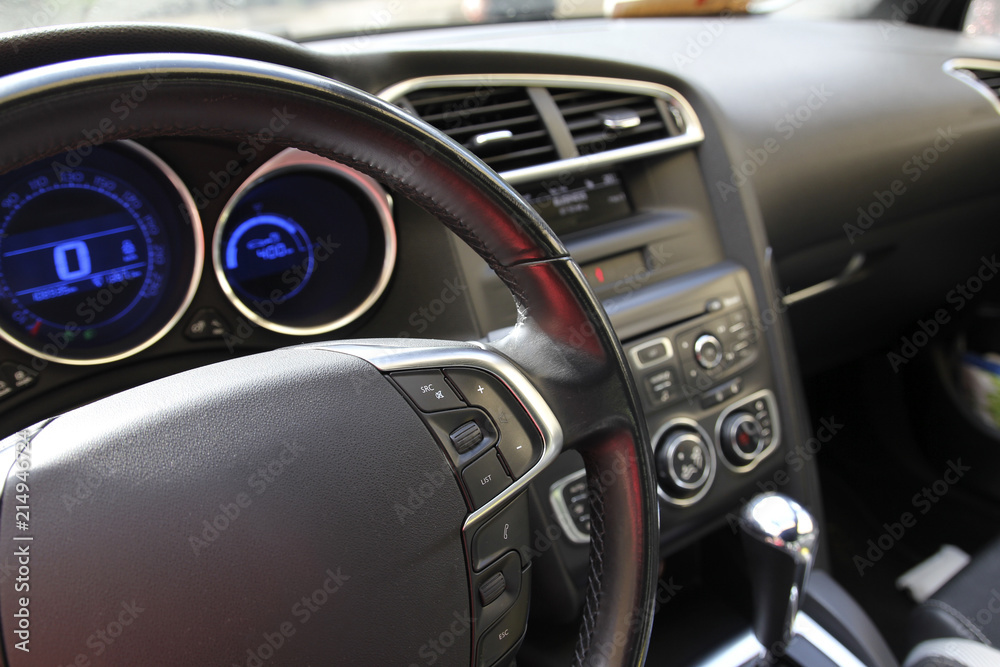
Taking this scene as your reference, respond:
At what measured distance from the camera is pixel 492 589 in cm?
66

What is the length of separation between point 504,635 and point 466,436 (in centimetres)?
19

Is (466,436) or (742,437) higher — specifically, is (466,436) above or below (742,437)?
above

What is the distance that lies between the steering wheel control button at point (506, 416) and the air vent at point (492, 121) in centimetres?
51

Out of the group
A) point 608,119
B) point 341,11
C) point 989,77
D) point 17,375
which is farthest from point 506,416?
point 989,77

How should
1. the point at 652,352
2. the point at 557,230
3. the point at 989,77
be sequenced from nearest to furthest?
the point at 652,352, the point at 557,230, the point at 989,77

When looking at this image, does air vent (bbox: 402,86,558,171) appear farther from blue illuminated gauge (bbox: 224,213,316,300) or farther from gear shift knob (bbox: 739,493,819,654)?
gear shift knob (bbox: 739,493,819,654)

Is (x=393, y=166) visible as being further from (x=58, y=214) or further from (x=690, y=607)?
(x=690, y=607)

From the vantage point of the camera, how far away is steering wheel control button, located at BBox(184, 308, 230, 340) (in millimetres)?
963

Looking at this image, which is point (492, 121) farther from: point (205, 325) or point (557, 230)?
point (205, 325)

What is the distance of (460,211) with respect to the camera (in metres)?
0.61

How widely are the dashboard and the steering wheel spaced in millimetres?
74

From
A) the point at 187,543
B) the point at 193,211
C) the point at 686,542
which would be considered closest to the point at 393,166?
the point at 187,543

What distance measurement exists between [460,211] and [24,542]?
1.27ft

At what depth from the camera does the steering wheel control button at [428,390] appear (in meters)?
0.64
